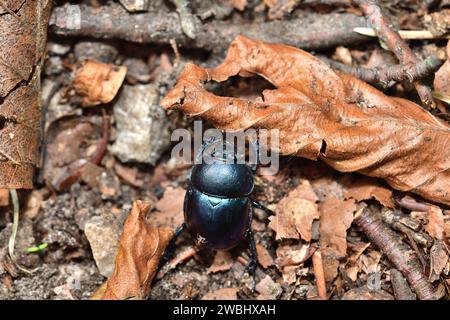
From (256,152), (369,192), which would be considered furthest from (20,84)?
(369,192)

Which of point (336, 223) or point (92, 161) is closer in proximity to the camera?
point (336, 223)

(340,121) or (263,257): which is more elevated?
(340,121)

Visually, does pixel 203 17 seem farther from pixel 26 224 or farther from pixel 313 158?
pixel 26 224

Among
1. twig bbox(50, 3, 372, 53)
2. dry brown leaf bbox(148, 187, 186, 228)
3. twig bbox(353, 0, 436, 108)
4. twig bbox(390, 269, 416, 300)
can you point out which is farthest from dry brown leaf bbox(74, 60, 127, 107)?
twig bbox(390, 269, 416, 300)

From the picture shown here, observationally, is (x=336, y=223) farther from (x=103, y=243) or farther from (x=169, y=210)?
(x=103, y=243)

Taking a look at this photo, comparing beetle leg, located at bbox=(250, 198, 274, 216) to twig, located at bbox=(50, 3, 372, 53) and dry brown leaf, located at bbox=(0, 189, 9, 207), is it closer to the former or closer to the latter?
twig, located at bbox=(50, 3, 372, 53)
